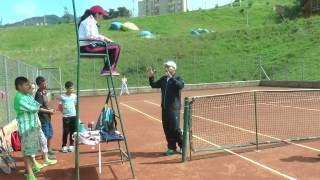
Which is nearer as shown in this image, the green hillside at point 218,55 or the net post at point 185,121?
the net post at point 185,121

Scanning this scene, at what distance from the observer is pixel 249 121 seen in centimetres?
1555

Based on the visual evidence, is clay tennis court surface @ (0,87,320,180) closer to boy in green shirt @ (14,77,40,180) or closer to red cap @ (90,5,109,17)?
boy in green shirt @ (14,77,40,180)

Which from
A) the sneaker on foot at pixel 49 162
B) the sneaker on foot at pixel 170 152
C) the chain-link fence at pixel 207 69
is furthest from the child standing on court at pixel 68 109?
the chain-link fence at pixel 207 69

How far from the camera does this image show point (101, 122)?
9094 millimetres

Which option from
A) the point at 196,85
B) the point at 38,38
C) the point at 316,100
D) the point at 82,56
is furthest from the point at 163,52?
the point at 82,56

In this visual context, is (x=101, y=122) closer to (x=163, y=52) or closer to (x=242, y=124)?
(x=242, y=124)

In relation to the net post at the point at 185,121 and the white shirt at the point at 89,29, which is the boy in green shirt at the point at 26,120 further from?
the net post at the point at 185,121

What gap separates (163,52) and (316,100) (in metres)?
30.2

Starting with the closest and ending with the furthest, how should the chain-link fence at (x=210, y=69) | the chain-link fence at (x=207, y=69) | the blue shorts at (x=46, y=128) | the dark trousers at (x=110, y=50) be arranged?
the dark trousers at (x=110, y=50) < the blue shorts at (x=46, y=128) < the chain-link fence at (x=207, y=69) < the chain-link fence at (x=210, y=69)

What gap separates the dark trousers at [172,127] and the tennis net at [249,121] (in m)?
0.36

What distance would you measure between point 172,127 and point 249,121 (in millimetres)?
5654

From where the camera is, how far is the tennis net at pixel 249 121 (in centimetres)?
1107

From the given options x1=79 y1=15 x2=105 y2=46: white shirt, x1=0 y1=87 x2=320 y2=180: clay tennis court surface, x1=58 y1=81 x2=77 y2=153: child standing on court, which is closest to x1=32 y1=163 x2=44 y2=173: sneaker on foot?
x1=0 y1=87 x2=320 y2=180: clay tennis court surface

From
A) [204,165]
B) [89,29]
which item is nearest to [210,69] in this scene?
[204,165]
